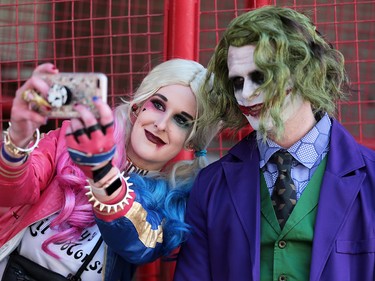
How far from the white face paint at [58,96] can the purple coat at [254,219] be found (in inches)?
27.2

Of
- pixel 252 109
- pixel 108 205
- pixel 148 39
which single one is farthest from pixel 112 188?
pixel 148 39

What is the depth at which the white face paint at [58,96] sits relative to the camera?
5.91ft

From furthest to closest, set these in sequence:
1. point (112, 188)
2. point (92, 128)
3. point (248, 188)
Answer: point (248, 188) → point (112, 188) → point (92, 128)

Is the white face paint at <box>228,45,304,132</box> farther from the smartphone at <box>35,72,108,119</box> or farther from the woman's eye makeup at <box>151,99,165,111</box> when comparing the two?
the smartphone at <box>35,72,108,119</box>

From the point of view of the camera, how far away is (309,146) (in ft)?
7.38

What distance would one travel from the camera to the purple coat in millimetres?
2100

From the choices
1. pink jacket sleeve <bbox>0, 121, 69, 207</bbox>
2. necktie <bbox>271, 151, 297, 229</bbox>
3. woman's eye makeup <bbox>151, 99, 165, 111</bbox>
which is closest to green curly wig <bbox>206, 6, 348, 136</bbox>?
necktie <bbox>271, 151, 297, 229</bbox>

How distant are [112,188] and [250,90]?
524mm

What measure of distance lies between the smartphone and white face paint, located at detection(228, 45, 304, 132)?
54 cm

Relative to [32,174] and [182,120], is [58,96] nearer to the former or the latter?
[32,174]

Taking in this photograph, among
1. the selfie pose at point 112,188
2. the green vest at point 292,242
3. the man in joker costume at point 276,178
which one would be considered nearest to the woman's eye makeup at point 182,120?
the selfie pose at point 112,188

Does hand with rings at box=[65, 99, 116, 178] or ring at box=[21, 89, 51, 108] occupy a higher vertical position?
ring at box=[21, 89, 51, 108]

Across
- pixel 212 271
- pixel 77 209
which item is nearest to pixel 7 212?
pixel 77 209

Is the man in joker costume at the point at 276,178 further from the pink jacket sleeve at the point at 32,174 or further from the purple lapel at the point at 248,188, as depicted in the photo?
the pink jacket sleeve at the point at 32,174
